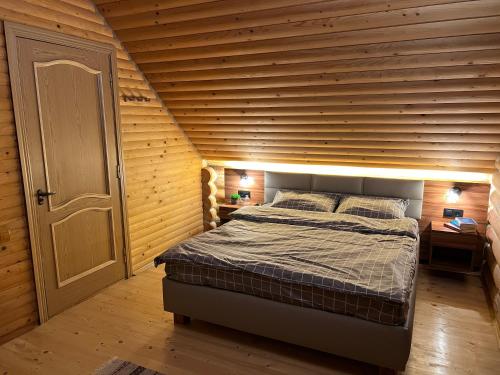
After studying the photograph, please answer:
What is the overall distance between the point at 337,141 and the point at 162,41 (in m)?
1.95

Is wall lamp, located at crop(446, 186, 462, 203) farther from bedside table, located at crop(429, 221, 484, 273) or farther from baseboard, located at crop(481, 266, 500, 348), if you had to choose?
baseboard, located at crop(481, 266, 500, 348)

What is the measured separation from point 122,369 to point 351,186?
9.54ft

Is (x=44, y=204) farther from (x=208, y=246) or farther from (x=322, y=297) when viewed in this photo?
(x=322, y=297)

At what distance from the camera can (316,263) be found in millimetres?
2520

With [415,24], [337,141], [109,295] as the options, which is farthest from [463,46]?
[109,295]

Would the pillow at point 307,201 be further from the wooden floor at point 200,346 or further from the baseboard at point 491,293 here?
the baseboard at point 491,293

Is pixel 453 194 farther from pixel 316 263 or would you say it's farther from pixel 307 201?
pixel 316 263

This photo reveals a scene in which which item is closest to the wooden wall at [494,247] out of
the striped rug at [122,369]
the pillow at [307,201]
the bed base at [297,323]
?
the bed base at [297,323]

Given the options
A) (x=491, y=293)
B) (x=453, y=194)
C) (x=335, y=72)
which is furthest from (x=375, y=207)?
(x=335, y=72)

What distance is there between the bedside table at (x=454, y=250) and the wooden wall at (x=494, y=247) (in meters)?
0.13

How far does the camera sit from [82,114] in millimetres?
3033

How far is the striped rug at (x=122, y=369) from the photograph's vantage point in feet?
7.47

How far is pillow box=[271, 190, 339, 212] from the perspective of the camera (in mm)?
3941

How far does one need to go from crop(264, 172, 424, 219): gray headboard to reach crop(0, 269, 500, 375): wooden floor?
113 cm
